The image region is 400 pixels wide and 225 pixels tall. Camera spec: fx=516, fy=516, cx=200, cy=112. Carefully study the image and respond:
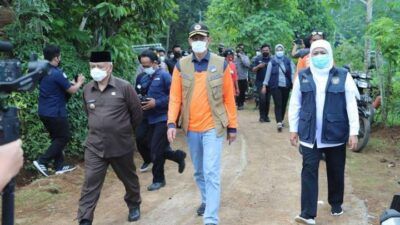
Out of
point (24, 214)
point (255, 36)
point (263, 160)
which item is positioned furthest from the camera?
point (255, 36)

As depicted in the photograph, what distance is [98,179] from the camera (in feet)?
18.9

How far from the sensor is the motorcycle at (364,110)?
9.14 m

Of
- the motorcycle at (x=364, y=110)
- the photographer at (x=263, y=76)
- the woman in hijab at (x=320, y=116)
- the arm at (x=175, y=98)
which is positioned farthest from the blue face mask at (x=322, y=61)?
the photographer at (x=263, y=76)

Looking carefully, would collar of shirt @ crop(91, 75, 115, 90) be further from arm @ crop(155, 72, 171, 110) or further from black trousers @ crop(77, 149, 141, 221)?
arm @ crop(155, 72, 171, 110)

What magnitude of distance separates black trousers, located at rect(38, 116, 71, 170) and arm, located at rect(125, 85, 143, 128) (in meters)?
2.35

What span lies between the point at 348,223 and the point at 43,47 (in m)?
5.46

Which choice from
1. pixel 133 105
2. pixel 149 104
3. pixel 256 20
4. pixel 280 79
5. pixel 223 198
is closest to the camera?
pixel 133 105

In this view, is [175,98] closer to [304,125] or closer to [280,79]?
[304,125]

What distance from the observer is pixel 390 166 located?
828cm

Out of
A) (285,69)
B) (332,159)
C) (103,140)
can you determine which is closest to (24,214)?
→ (103,140)

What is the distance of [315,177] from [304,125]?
1.93 ft

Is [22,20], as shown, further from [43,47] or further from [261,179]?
[261,179]

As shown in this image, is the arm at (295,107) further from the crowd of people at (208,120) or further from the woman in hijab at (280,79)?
the woman in hijab at (280,79)

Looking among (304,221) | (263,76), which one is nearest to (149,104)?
(304,221)
